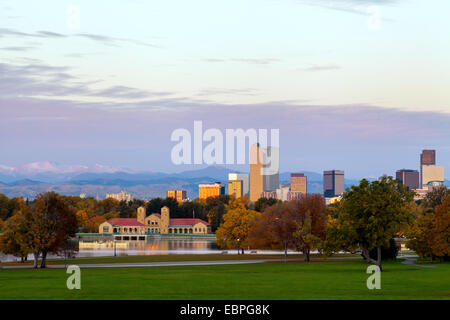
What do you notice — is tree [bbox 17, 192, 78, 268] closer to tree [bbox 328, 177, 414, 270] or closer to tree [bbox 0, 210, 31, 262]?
tree [bbox 0, 210, 31, 262]

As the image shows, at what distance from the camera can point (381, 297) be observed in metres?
37.0

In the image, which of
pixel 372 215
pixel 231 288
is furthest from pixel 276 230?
pixel 231 288

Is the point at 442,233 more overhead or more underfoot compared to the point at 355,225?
more underfoot

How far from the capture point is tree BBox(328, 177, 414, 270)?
62.8 m

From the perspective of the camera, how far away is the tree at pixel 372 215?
206 ft

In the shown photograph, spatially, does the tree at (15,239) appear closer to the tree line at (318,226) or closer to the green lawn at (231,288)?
the tree line at (318,226)

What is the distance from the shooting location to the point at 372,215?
2490 inches

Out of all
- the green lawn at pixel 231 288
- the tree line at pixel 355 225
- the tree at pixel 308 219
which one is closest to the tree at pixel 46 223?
the green lawn at pixel 231 288

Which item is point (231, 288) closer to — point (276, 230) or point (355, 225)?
point (355, 225)

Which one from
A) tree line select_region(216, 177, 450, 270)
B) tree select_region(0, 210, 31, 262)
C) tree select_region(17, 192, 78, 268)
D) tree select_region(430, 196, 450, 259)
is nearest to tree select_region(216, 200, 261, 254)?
tree line select_region(216, 177, 450, 270)

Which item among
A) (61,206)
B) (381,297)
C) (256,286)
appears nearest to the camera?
(381,297)
